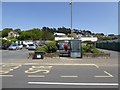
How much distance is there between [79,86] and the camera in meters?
12.8

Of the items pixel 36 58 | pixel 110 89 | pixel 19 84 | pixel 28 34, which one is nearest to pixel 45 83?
pixel 19 84

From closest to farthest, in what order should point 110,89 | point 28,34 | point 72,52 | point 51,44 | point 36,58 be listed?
point 110,89, point 36,58, point 72,52, point 51,44, point 28,34

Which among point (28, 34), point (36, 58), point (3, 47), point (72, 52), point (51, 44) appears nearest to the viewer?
point (36, 58)

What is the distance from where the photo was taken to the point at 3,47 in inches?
2830

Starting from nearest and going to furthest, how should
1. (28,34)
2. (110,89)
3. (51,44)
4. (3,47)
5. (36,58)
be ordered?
(110,89), (36,58), (51,44), (3,47), (28,34)

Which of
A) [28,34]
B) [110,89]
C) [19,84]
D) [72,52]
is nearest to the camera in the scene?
[110,89]

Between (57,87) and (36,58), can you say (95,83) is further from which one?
(36,58)

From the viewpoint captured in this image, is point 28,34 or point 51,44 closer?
point 51,44

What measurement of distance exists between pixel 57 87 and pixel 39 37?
464ft

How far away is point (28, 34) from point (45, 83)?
450 ft

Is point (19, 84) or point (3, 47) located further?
point (3, 47)

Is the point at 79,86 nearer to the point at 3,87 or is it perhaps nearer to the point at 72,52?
the point at 3,87

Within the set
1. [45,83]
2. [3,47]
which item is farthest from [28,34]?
[45,83]

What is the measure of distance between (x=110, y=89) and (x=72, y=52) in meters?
22.4
